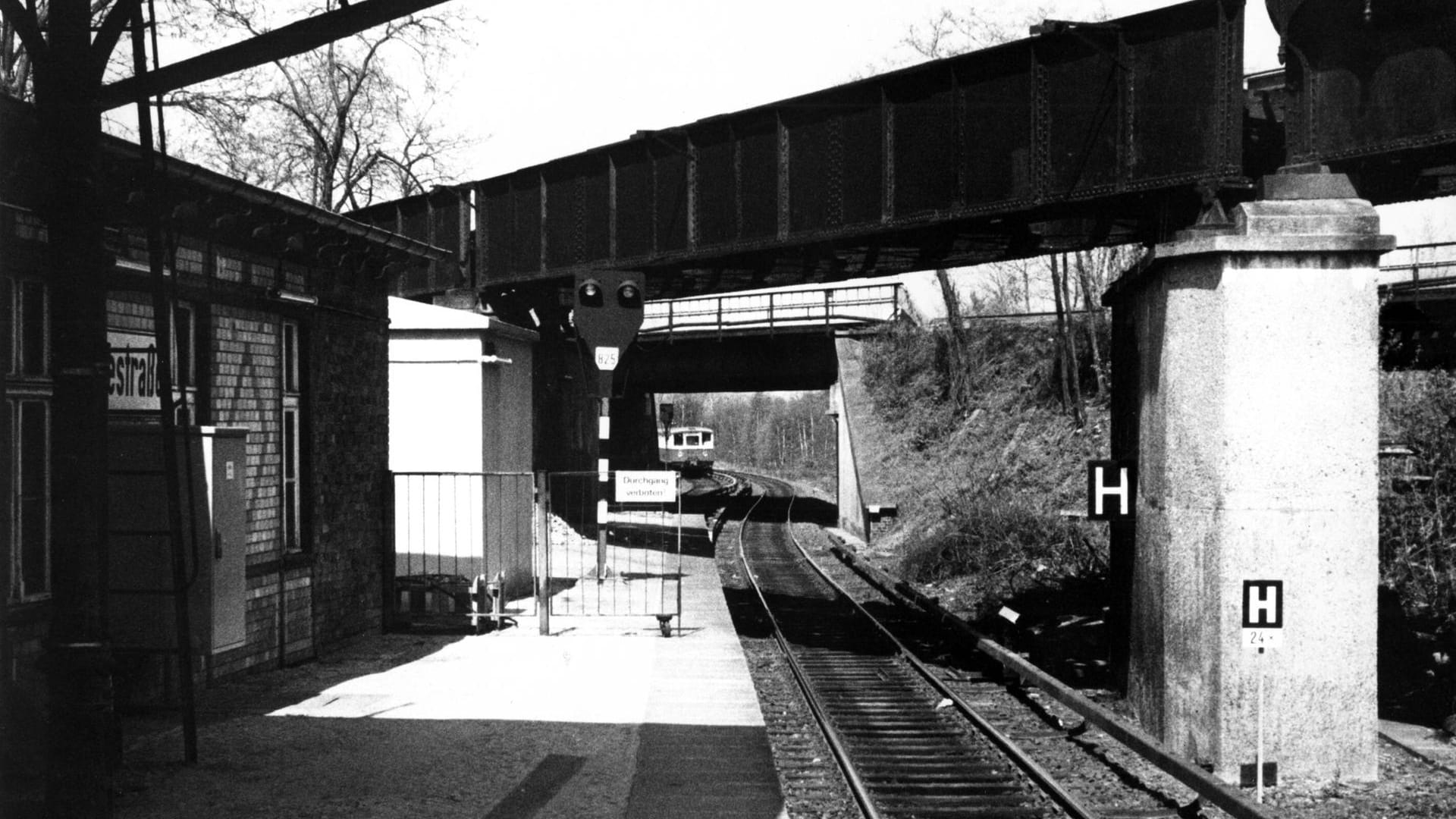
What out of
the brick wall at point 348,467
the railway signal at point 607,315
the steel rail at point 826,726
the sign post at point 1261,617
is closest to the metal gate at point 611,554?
the steel rail at point 826,726

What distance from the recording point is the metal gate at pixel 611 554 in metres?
15.3

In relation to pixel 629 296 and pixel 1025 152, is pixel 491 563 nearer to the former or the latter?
pixel 629 296

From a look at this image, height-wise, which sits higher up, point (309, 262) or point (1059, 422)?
point (309, 262)

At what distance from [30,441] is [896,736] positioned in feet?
22.4

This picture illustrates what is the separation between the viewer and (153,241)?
7.73 meters

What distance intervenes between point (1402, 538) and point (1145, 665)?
598cm

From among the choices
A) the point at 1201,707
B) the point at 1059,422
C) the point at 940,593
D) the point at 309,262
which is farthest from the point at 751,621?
the point at 1059,422

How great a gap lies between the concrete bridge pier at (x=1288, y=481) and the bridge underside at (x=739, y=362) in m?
27.6

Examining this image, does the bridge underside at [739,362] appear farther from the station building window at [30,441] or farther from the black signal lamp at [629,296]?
the station building window at [30,441]

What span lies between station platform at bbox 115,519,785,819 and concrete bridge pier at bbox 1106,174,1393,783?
11.0 feet

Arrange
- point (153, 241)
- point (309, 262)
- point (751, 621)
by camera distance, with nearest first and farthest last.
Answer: point (153, 241)
point (309, 262)
point (751, 621)

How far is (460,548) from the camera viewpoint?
17.8 metres

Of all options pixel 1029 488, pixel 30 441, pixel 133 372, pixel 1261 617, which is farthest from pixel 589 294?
pixel 1029 488

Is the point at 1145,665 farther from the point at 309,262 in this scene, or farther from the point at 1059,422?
the point at 1059,422
